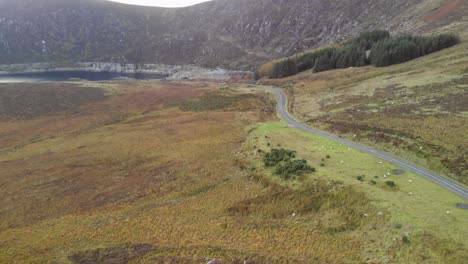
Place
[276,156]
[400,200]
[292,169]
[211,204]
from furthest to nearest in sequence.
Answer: [276,156] → [292,169] → [211,204] → [400,200]

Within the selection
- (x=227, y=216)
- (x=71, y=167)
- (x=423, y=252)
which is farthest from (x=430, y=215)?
(x=71, y=167)

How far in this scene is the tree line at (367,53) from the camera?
103625 millimetres

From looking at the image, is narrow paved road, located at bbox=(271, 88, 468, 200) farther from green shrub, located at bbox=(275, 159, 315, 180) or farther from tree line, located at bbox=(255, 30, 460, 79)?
tree line, located at bbox=(255, 30, 460, 79)

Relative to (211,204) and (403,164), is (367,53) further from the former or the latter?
(211,204)

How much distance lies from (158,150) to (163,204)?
1862cm

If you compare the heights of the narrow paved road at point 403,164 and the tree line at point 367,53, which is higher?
the tree line at point 367,53

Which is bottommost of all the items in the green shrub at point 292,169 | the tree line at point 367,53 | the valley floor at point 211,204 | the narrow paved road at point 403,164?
the valley floor at point 211,204

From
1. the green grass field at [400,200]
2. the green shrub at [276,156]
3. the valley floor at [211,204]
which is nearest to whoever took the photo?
the green grass field at [400,200]

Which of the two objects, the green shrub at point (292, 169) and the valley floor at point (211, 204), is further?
the green shrub at point (292, 169)

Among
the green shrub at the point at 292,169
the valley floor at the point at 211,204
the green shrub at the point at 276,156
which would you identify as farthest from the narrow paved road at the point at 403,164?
the green shrub at the point at 292,169

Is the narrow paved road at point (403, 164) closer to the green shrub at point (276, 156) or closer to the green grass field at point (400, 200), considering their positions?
the green grass field at point (400, 200)

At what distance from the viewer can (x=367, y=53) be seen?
12569 cm

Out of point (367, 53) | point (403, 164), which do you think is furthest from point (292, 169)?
point (367, 53)

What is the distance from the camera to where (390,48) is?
4267 inches
